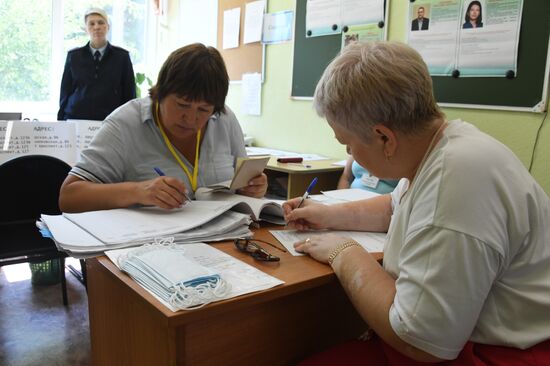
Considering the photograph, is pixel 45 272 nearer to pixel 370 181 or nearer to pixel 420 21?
pixel 370 181

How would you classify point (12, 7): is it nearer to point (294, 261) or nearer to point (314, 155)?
point (314, 155)

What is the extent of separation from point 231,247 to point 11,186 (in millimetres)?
1342

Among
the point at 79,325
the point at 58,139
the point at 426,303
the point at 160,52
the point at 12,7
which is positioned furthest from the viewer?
the point at 160,52

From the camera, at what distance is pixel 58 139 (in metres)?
3.37

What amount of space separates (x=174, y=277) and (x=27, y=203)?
1.53 meters

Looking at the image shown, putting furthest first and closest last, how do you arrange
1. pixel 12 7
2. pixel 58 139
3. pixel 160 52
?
pixel 160 52, pixel 12 7, pixel 58 139

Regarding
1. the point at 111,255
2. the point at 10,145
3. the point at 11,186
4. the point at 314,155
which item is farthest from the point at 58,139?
the point at 111,255

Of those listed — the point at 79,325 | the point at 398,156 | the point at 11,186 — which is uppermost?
the point at 398,156

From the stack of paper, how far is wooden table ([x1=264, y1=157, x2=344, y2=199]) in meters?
1.22

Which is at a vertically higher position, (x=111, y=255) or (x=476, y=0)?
(x=476, y=0)

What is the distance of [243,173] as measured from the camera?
1.44 meters

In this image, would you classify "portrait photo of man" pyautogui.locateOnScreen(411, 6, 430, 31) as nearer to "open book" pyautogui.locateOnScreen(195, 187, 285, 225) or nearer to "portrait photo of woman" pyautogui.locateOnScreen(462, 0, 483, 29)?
"portrait photo of woman" pyautogui.locateOnScreen(462, 0, 483, 29)

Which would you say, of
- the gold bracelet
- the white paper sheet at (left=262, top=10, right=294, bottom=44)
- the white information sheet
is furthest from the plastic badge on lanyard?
the white information sheet

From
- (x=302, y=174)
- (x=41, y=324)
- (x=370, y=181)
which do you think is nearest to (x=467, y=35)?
(x=370, y=181)
